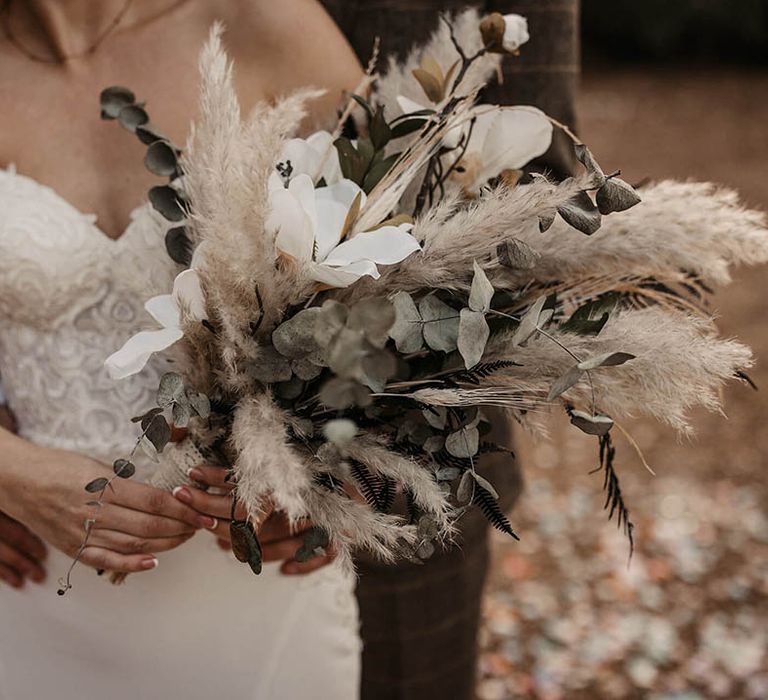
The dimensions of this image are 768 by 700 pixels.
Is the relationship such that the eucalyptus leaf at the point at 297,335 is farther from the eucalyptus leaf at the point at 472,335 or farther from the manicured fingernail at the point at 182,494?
the manicured fingernail at the point at 182,494

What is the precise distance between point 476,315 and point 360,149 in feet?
0.99

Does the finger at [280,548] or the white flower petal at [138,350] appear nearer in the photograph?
the white flower petal at [138,350]

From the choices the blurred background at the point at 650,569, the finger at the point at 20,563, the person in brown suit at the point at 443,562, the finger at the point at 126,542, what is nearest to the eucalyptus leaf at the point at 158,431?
the finger at the point at 126,542

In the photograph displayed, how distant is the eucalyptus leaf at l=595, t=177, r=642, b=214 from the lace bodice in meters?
0.66

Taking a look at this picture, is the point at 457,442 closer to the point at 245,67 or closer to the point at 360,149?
the point at 360,149

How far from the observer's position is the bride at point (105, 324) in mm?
1467

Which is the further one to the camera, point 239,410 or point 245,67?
point 245,67

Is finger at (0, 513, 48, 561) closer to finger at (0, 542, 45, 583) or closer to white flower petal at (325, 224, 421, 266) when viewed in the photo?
finger at (0, 542, 45, 583)

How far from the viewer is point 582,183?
3.41 ft

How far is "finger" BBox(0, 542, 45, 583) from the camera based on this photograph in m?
1.55

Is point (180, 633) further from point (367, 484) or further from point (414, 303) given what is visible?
point (414, 303)

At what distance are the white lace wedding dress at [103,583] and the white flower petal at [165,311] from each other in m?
0.32

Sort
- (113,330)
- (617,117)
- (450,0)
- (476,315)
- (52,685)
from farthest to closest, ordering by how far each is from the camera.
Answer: (617,117), (450,0), (52,685), (113,330), (476,315)

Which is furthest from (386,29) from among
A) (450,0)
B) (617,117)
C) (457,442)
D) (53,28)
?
(617,117)
